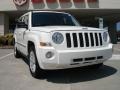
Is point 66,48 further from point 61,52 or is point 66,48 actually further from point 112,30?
point 112,30

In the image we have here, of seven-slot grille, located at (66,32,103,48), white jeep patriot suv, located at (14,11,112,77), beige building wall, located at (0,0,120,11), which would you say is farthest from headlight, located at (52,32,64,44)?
beige building wall, located at (0,0,120,11)

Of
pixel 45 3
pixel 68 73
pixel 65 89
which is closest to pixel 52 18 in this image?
pixel 68 73

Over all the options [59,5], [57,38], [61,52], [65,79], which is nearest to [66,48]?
[61,52]

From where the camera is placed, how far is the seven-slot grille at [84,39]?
631 centimetres

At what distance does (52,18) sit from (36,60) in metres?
2.02

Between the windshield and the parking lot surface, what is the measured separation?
148 cm

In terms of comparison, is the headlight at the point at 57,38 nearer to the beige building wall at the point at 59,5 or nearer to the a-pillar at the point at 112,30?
the beige building wall at the point at 59,5

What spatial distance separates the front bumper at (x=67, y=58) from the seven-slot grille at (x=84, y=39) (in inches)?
6.7

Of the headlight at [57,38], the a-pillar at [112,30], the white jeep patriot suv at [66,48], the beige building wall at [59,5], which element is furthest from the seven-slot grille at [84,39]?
the a-pillar at [112,30]

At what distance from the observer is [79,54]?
6.27 metres

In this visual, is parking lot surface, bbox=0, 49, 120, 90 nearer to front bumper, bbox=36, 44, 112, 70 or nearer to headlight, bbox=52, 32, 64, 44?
front bumper, bbox=36, 44, 112, 70

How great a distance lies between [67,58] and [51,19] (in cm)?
238

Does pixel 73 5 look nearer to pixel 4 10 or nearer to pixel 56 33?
pixel 4 10

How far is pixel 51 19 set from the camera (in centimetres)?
819
